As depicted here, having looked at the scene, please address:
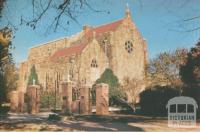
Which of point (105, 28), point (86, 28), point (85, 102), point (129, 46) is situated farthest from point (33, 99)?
point (86, 28)

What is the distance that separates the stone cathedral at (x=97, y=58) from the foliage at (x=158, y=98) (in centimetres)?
1986

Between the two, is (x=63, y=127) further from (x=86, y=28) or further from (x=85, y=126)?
(x=86, y=28)

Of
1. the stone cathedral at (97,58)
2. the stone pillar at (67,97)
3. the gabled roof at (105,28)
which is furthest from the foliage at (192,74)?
the gabled roof at (105,28)

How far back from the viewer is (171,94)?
107 ft

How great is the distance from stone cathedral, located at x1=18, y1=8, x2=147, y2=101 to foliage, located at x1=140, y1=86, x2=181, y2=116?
1986 cm

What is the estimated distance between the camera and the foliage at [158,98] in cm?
3234

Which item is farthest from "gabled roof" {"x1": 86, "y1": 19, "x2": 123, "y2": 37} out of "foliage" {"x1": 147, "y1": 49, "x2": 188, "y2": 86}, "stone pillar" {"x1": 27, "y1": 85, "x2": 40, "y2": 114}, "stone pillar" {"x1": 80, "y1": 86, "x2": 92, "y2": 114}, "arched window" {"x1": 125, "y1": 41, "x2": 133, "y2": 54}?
"stone pillar" {"x1": 80, "y1": 86, "x2": 92, "y2": 114}

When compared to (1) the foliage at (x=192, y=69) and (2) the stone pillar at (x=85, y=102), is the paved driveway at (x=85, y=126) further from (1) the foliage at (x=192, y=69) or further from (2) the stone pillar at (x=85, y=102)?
(1) the foliage at (x=192, y=69)

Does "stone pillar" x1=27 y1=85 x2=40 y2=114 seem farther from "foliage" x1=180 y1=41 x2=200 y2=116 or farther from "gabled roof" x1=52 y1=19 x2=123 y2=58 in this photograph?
"gabled roof" x1=52 y1=19 x2=123 y2=58

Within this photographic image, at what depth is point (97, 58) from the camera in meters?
57.3

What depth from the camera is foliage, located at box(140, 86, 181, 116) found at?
32.3 meters

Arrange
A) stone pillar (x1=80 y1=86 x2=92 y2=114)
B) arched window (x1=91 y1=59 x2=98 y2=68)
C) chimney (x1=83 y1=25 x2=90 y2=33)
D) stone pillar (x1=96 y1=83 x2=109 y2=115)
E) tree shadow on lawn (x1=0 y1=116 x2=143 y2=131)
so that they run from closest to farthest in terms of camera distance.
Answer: tree shadow on lawn (x1=0 y1=116 x2=143 y2=131) → stone pillar (x1=96 y1=83 x2=109 y2=115) → stone pillar (x1=80 y1=86 x2=92 y2=114) → arched window (x1=91 y1=59 x2=98 y2=68) → chimney (x1=83 y1=25 x2=90 y2=33)

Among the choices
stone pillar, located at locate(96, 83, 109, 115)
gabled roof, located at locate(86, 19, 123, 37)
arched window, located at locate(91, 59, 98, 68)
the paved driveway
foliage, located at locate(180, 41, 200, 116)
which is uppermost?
gabled roof, located at locate(86, 19, 123, 37)

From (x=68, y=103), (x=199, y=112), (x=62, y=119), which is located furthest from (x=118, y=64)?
(x=62, y=119)
